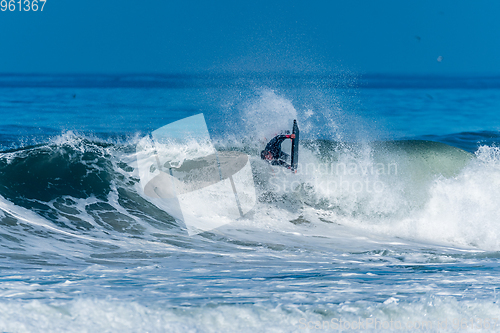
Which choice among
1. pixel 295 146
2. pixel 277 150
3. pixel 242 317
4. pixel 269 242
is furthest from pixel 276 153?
pixel 242 317

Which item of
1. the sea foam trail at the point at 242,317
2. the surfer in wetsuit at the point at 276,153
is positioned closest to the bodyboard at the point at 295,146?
the surfer in wetsuit at the point at 276,153

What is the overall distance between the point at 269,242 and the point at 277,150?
9.21 ft

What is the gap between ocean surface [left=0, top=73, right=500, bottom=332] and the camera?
13.5ft

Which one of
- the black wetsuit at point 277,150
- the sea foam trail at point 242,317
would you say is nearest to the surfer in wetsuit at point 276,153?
the black wetsuit at point 277,150

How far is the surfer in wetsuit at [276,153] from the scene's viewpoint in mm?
9453

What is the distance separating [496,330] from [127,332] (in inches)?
139

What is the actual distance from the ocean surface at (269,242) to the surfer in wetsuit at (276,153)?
1.16ft

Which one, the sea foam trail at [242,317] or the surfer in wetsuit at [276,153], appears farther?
the surfer in wetsuit at [276,153]

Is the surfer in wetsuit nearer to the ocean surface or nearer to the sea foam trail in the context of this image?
the ocean surface

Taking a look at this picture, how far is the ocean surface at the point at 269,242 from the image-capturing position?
13.5ft

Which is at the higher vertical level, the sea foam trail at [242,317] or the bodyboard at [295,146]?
the bodyboard at [295,146]

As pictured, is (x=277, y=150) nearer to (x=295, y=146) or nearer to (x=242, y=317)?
(x=295, y=146)

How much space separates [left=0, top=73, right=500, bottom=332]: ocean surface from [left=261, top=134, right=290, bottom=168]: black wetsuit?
1.26 ft

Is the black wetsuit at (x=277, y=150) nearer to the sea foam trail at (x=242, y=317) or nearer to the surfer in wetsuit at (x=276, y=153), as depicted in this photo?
the surfer in wetsuit at (x=276, y=153)
